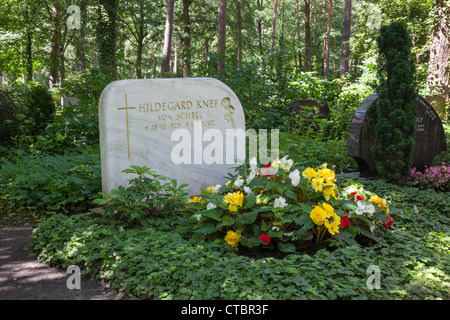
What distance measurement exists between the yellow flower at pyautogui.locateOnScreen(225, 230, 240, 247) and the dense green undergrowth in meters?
0.06

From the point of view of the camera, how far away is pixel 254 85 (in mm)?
9961

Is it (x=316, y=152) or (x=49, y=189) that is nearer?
(x=49, y=189)

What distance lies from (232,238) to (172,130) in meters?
2.17

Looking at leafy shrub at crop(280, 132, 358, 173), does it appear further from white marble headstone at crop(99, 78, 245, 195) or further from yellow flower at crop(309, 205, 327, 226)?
yellow flower at crop(309, 205, 327, 226)

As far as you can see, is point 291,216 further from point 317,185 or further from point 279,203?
point 317,185

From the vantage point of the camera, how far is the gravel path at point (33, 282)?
3053 millimetres

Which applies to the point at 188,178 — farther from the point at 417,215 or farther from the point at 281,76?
the point at 281,76

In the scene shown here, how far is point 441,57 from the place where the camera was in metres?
10.8

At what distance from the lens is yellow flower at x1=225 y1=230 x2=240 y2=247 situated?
3520mm

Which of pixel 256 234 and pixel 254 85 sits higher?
pixel 254 85

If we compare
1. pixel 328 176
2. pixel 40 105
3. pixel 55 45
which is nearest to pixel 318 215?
pixel 328 176
